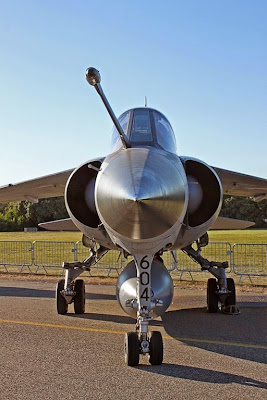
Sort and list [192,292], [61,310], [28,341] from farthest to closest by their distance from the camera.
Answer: [192,292] → [61,310] → [28,341]

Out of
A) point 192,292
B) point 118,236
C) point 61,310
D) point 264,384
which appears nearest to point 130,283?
point 118,236

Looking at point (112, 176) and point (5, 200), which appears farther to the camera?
point (5, 200)

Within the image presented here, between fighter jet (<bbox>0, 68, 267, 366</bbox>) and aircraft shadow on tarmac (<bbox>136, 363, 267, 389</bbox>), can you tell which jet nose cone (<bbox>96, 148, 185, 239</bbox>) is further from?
aircraft shadow on tarmac (<bbox>136, 363, 267, 389</bbox>)

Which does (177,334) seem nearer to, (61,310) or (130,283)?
(130,283)

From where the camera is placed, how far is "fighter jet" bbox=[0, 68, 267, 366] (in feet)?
15.1

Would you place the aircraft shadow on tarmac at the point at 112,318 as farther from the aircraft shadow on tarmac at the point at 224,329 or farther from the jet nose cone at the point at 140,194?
the jet nose cone at the point at 140,194

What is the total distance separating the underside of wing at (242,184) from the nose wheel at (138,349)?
422 cm

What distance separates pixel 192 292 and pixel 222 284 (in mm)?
2995

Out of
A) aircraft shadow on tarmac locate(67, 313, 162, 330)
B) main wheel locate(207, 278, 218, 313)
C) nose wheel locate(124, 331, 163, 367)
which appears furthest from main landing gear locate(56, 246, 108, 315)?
nose wheel locate(124, 331, 163, 367)

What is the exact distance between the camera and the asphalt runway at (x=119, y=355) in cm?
441

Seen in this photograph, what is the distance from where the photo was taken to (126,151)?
205 inches

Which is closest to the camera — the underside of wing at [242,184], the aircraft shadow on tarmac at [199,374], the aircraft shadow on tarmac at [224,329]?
the aircraft shadow on tarmac at [199,374]

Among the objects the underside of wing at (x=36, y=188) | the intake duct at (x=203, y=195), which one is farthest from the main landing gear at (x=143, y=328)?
the underside of wing at (x=36, y=188)

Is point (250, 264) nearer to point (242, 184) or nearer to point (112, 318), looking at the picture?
point (242, 184)
